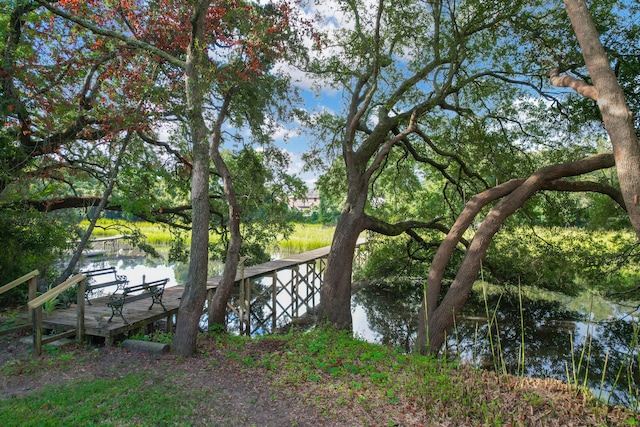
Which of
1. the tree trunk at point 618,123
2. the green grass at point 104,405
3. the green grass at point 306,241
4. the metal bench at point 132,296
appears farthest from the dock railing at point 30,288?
the green grass at point 306,241

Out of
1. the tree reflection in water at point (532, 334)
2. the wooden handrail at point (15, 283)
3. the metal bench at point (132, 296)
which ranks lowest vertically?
the tree reflection in water at point (532, 334)

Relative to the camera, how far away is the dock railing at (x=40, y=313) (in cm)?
531

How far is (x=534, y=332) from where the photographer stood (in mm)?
11742

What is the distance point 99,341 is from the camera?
650cm

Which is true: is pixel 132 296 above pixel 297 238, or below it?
above

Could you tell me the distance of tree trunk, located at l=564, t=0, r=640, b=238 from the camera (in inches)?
147

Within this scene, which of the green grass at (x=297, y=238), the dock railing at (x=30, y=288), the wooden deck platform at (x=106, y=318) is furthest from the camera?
the green grass at (x=297, y=238)

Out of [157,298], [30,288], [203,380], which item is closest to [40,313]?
[30,288]

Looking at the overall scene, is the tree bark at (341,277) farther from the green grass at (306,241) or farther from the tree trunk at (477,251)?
the green grass at (306,241)

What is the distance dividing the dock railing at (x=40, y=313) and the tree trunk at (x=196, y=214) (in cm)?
172

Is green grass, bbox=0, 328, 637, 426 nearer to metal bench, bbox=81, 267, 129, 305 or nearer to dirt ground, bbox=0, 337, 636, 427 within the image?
→ dirt ground, bbox=0, 337, 636, 427

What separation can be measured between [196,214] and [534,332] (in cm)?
1127

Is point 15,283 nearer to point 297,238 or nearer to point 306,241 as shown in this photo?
point 306,241

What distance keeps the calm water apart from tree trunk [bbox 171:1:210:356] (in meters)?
4.22
